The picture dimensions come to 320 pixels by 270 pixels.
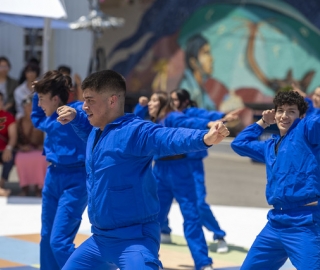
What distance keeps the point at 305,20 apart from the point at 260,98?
101 inches

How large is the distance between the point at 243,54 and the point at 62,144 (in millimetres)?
16798

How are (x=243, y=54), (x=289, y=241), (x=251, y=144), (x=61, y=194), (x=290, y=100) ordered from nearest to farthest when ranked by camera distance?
(x=289, y=241)
(x=290, y=100)
(x=251, y=144)
(x=61, y=194)
(x=243, y=54)

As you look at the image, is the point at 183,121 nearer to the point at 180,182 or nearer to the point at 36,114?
the point at 180,182

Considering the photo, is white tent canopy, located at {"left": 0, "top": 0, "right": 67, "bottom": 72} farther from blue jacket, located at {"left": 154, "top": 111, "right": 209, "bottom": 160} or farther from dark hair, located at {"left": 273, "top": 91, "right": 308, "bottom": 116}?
dark hair, located at {"left": 273, "top": 91, "right": 308, "bottom": 116}

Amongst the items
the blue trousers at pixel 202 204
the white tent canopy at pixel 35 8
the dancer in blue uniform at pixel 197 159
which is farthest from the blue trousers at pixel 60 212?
the white tent canopy at pixel 35 8

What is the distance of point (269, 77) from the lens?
22.5 m

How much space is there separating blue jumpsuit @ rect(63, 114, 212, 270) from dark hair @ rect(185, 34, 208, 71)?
738 inches

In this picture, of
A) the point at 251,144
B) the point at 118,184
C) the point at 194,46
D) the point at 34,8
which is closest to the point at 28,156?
the point at 34,8

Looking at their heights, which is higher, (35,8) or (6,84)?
(35,8)

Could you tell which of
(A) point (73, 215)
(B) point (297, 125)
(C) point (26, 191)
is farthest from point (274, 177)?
(C) point (26, 191)

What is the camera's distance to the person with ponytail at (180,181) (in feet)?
24.2

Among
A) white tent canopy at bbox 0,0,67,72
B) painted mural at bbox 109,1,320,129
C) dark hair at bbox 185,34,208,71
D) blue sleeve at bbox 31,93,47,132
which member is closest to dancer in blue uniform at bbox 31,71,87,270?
blue sleeve at bbox 31,93,47,132

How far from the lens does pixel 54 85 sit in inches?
251

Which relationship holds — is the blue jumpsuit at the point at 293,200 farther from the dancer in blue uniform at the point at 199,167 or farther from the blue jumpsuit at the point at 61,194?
the dancer in blue uniform at the point at 199,167
